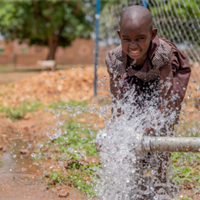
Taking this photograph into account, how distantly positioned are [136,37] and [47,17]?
18.2 m

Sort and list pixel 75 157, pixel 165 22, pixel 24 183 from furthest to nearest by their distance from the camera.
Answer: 1. pixel 165 22
2. pixel 75 157
3. pixel 24 183

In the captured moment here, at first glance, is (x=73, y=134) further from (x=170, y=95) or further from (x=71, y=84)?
(x=71, y=84)

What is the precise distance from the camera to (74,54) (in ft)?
91.0

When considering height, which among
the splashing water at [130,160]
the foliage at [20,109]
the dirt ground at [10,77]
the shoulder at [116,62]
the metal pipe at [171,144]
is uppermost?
the shoulder at [116,62]

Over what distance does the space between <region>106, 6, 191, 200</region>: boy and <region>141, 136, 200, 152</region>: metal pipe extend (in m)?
0.51

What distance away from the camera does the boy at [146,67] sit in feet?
6.14

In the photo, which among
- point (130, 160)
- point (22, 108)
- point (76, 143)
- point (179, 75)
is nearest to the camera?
point (130, 160)

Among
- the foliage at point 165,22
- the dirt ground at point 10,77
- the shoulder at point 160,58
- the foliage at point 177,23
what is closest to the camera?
the shoulder at point 160,58

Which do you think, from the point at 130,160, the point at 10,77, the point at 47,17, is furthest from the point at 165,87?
the point at 47,17

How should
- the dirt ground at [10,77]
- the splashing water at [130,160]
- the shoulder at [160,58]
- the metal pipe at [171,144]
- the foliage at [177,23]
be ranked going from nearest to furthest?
the metal pipe at [171,144] < the shoulder at [160,58] < the splashing water at [130,160] < the foliage at [177,23] < the dirt ground at [10,77]

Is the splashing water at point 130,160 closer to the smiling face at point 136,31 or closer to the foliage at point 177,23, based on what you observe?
the smiling face at point 136,31

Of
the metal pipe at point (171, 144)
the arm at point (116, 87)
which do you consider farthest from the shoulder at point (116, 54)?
the metal pipe at point (171, 144)

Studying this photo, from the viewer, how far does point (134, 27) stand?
1.83 metres

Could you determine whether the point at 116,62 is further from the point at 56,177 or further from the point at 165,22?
the point at 165,22
